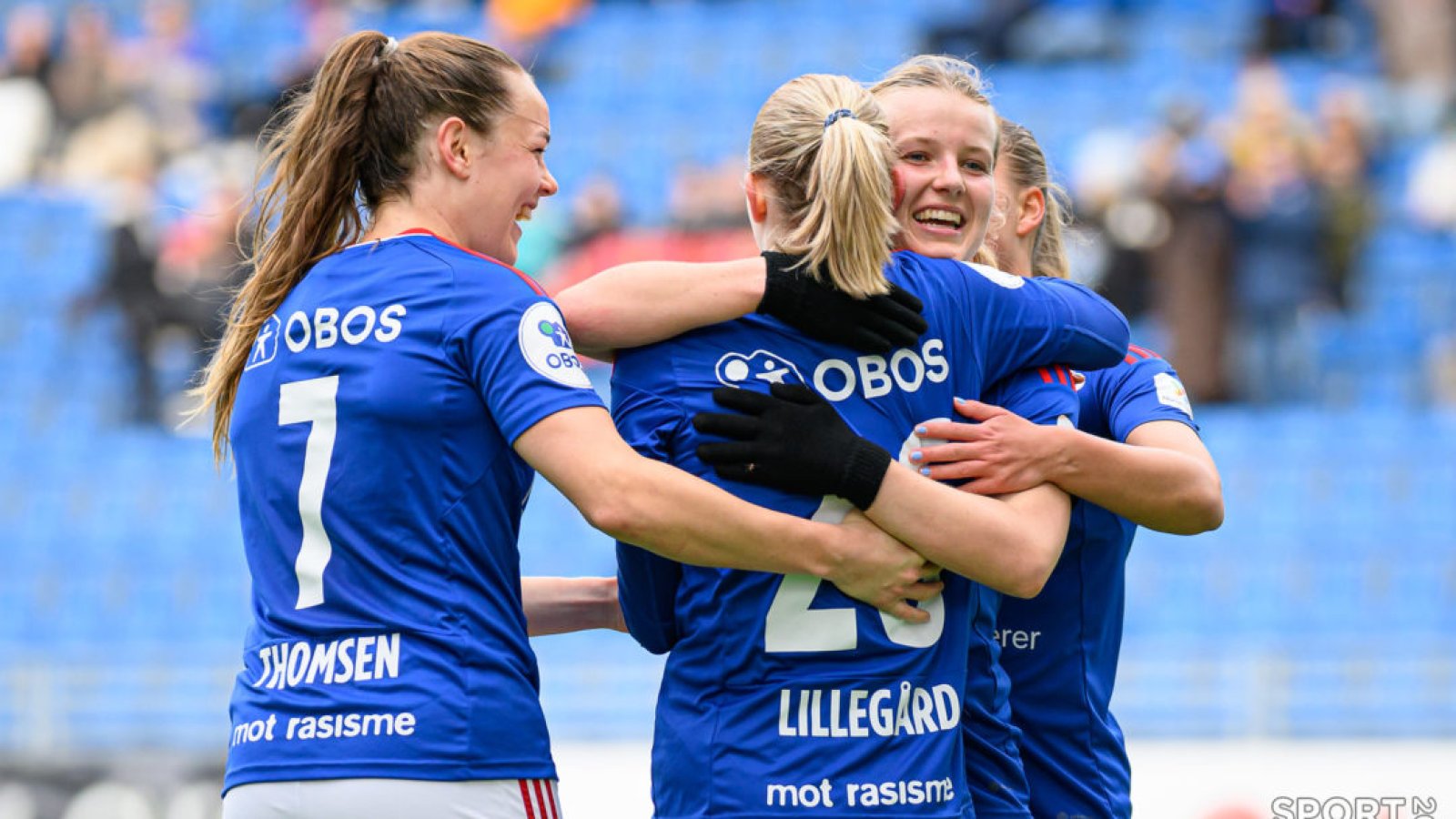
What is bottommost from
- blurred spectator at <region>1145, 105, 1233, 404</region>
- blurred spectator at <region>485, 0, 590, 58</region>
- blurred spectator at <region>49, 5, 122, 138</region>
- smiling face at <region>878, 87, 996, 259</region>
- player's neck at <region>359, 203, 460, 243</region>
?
player's neck at <region>359, 203, 460, 243</region>

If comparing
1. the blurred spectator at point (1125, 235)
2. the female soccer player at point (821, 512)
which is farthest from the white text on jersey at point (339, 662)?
the blurred spectator at point (1125, 235)

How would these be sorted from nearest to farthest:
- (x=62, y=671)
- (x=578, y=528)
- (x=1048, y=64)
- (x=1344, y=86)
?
1. (x=62, y=671)
2. (x=578, y=528)
3. (x=1344, y=86)
4. (x=1048, y=64)

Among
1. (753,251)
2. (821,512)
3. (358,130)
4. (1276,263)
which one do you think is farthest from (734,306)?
(1276,263)

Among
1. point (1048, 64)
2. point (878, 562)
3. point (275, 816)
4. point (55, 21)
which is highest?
point (55, 21)

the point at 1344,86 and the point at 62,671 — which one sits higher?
the point at 1344,86

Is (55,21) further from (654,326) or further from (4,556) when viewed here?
(654,326)

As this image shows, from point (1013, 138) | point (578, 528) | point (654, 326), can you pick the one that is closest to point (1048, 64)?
point (578, 528)

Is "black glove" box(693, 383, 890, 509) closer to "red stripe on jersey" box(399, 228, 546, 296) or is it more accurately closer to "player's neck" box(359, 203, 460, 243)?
"red stripe on jersey" box(399, 228, 546, 296)

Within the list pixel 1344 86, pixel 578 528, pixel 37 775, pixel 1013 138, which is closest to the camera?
pixel 1013 138

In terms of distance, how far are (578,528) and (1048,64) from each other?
547 cm

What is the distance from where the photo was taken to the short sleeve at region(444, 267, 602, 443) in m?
2.58

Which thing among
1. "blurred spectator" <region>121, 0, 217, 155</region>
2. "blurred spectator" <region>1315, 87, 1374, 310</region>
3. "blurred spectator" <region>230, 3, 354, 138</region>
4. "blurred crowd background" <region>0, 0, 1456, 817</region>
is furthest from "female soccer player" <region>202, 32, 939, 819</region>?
"blurred spectator" <region>121, 0, 217, 155</region>

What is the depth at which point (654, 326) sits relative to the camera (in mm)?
2701

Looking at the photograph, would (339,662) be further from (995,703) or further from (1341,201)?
(1341,201)
